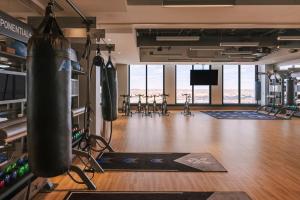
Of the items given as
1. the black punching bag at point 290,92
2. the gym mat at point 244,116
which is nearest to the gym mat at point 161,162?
the gym mat at point 244,116

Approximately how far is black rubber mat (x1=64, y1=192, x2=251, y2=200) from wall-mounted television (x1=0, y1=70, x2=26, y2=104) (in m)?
1.43

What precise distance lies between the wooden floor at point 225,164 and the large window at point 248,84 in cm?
888

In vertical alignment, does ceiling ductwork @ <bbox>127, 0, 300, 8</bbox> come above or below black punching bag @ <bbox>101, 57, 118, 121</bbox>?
above

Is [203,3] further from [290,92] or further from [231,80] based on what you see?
[231,80]

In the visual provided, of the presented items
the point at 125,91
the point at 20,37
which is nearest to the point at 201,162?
the point at 20,37

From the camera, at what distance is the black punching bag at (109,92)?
15.2 feet

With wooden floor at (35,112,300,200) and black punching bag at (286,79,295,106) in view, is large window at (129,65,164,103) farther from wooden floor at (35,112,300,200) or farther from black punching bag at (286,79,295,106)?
wooden floor at (35,112,300,200)

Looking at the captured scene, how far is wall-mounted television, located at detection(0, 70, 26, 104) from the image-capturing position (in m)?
3.84

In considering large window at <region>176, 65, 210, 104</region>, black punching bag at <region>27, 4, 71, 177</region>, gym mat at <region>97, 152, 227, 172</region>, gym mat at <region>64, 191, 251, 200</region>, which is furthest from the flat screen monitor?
black punching bag at <region>27, 4, 71, 177</region>

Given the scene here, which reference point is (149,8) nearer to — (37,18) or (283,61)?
A: (37,18)

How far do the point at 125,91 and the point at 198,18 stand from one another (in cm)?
1100

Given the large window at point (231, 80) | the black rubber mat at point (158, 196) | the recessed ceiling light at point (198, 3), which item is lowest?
the black rubber mat at point (158, 196)

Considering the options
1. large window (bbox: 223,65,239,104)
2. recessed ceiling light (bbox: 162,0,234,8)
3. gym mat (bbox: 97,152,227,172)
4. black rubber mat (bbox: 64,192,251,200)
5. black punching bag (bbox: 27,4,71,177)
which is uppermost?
recessed ceiling light (bbox: 162,0,234,8)

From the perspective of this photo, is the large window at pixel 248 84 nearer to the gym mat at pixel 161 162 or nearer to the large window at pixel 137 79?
the large window at pixel 137 79
